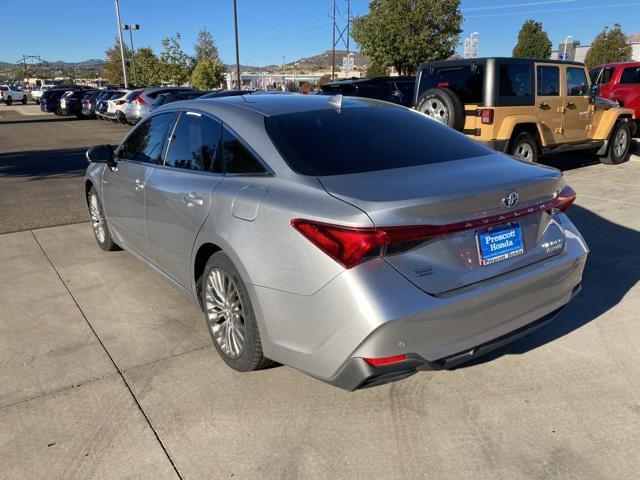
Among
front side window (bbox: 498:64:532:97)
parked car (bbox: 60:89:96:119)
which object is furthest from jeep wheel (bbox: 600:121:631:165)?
parked car (bbox: 60:89:96:119)

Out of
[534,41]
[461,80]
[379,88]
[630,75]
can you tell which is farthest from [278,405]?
[534,41]

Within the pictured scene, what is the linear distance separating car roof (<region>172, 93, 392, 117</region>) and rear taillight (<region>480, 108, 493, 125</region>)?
15.5ft

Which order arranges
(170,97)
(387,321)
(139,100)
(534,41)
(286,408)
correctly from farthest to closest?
(534,41) < (139,100) < (170,97) < (286,408) < (387,321)

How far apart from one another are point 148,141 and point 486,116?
5534 mm

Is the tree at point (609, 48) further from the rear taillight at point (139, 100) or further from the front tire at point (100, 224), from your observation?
the front tire at point (100, 224)

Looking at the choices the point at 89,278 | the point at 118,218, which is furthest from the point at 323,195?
the point at 89,278

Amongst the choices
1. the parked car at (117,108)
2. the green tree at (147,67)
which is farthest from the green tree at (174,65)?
the parked car at (117,108)

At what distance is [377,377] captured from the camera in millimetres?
2330

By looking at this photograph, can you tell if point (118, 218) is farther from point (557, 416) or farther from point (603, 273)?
point (603, 273)

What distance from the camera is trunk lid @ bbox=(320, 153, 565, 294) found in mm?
2305

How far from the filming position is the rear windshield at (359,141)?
2.82 metres

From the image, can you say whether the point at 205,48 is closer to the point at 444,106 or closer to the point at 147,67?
the point at 147,67

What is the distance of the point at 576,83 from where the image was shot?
934 cm

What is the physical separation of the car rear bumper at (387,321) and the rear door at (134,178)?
183 cm
